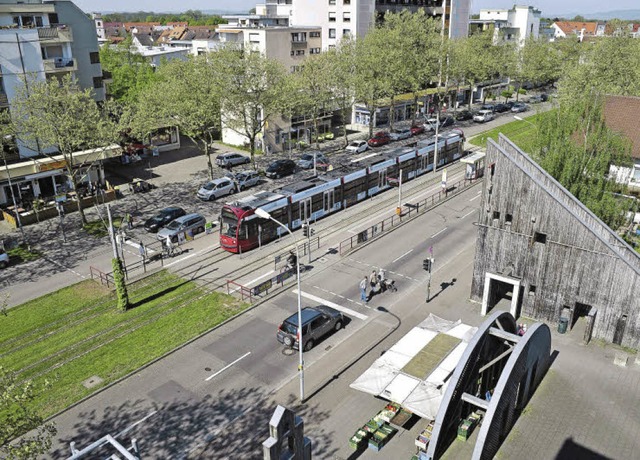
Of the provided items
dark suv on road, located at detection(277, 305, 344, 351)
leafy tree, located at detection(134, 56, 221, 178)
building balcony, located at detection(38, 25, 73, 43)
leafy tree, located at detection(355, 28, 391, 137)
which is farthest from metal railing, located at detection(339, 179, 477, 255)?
building balcony, located at detection(38, 25, 73, 43)

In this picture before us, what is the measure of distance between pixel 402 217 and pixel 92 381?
28.2m

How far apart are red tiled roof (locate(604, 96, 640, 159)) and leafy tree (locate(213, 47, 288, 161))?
31.3 m

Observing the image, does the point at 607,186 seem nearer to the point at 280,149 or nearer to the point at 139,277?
the point at 139,277

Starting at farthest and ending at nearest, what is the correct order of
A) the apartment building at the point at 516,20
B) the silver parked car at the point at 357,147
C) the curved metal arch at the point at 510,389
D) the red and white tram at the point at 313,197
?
the apartment building at the point at 516,20
the silver parked car at the point at 357,147
the red and white tram at the point at 313,197
the curved metal arch at the point at 510,389

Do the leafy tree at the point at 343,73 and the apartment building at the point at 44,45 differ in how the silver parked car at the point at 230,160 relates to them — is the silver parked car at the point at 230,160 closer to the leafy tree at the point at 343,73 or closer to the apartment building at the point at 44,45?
the leafy tree at the point at 343,73

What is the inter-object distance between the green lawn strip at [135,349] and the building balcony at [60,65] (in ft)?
106

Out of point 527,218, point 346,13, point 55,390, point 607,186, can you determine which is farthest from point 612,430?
point 346,13

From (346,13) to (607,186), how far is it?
5733 centimetres

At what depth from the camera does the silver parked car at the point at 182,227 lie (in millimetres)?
39906

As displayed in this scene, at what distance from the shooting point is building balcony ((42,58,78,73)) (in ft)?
163

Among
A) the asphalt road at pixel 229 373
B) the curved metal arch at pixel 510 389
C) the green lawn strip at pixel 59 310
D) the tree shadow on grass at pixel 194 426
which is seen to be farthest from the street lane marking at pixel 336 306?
the curved metal arch at pixel 510 389

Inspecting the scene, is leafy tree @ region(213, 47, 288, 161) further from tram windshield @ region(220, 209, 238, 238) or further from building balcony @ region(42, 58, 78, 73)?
tram windshield @ region(220, 209, 238, 238)

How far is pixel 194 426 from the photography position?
2170 cm

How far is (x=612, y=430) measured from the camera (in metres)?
21.3
